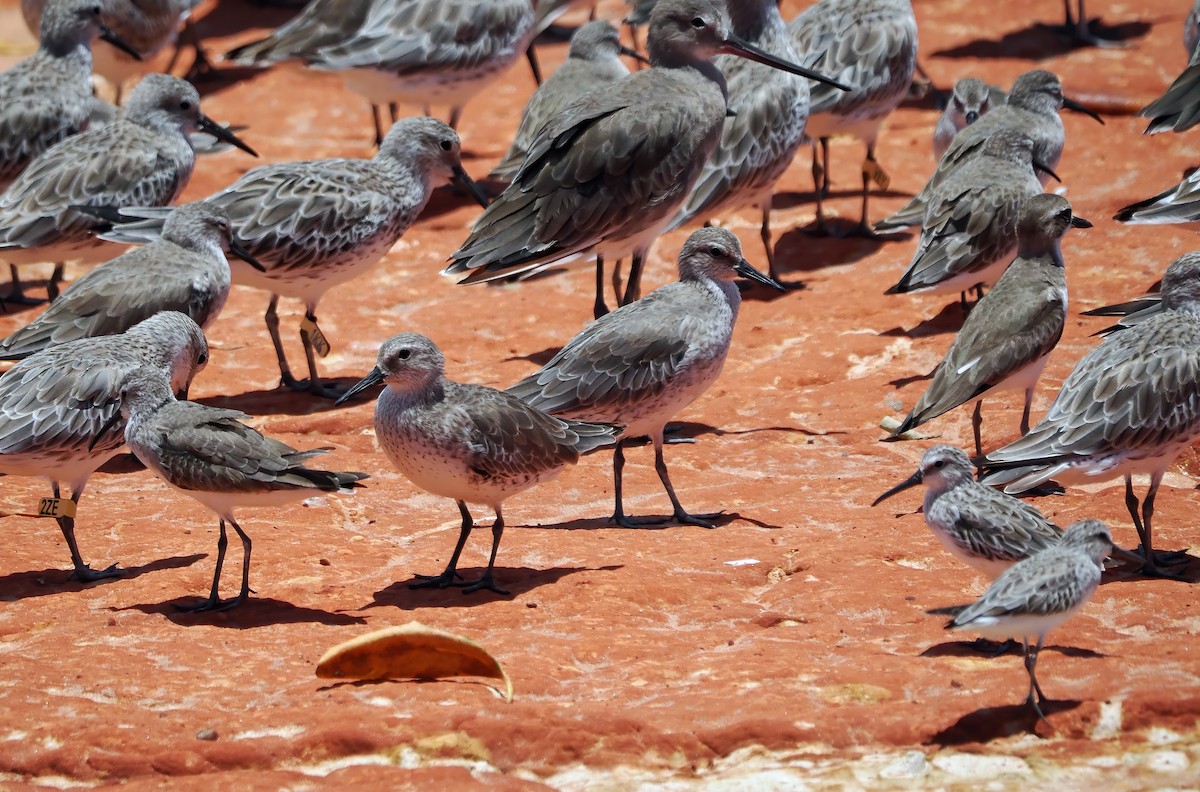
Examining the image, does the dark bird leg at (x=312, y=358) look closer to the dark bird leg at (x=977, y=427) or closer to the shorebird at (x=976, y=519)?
the dark bird leg at (x=977, y=427)

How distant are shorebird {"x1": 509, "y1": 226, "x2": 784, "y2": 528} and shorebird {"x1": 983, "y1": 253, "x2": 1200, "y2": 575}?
1.48m

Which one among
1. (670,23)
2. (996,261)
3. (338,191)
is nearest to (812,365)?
(996,261)

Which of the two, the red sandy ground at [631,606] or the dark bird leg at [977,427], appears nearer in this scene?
the red sandy ground at [631,606]

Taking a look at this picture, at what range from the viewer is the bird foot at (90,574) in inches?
271

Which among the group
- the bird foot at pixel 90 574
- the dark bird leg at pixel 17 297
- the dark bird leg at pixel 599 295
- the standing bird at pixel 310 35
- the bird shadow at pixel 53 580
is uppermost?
the standing bird at pixel 310 35

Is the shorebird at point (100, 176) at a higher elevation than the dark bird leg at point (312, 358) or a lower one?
higher

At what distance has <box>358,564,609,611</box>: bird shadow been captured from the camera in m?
6.56

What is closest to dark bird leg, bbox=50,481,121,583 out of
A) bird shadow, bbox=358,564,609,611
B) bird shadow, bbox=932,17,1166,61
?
bird shadow, bbox=358,564,609,611

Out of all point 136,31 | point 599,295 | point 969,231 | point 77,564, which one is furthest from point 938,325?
point 136,31

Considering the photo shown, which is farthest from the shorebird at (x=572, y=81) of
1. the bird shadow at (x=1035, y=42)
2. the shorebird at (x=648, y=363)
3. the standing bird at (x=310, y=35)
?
the bird shadow at (x=1035, y=42)

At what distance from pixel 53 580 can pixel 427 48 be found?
645 cm

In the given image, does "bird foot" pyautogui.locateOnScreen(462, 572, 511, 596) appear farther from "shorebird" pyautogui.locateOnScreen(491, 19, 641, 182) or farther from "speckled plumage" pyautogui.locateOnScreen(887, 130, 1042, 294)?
"shorebird" pyautogui.locateOnScreen(491, 19, 641, 182)

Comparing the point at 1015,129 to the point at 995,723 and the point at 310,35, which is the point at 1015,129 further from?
the point at 310,35

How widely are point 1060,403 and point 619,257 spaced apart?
355cm
